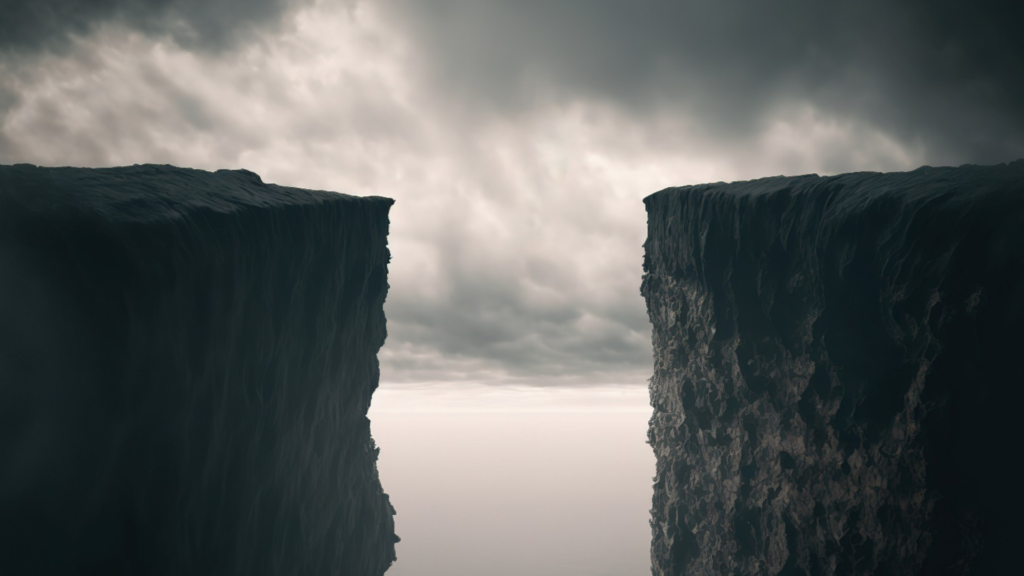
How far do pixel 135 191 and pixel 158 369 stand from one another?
3.12 m

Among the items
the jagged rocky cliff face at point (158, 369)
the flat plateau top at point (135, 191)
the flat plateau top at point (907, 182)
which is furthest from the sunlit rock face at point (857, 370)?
the flat plateau top at point (135, 191)

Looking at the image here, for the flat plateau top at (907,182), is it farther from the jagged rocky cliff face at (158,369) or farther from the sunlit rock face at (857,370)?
the jagged rocky cliff face at (158,369)

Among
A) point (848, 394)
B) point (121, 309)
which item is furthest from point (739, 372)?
point (121, 309)

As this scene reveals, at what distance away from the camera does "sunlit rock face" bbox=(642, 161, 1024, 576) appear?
12539 mm

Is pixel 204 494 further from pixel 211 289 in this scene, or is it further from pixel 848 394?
pixel 848 394

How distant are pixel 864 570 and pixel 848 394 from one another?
4.49 metres

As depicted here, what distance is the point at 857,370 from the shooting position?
15.8 m

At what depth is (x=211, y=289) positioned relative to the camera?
1089 cm

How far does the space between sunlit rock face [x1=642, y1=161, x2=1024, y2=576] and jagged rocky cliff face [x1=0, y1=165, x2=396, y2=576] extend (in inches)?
555

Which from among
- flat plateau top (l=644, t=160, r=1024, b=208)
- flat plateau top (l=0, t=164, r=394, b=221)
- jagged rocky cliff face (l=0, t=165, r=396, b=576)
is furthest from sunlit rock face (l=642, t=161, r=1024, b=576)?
flat plateau top (l=0, t=164, r=394, b=221)

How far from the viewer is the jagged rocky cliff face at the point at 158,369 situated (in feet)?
23.5

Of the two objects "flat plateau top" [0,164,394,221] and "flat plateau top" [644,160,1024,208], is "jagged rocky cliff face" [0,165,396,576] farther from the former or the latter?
"flat plateau top" [644,160,1024,208]

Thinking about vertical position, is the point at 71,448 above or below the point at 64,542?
above

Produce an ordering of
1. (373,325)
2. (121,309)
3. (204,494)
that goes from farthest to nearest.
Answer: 1. (373,325)
2. (204,494)
3. (121,309)
